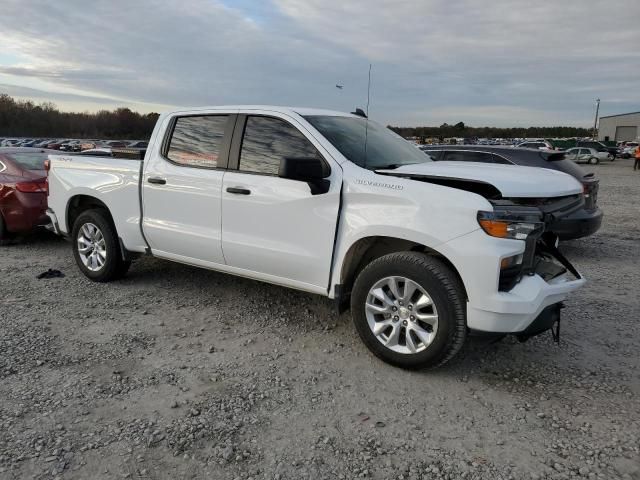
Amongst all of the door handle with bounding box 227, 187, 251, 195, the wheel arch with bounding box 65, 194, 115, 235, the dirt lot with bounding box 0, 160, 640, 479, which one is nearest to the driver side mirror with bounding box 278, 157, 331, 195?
the door handle with bounding box 227, 187, 251, 195

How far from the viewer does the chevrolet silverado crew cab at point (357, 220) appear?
11.3 ft

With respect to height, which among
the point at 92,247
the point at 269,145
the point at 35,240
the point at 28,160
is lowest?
the point at 35,240

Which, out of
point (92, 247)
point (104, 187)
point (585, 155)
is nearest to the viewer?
point (104, 187)

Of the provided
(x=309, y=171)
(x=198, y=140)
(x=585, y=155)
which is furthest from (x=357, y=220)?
(x=585, y=155)

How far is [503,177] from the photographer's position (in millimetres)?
3920

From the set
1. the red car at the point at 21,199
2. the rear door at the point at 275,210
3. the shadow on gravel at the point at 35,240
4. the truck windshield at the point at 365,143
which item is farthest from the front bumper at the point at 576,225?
the shadow on gravel at the point at 35,240

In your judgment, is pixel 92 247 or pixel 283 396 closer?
pixel 283 396

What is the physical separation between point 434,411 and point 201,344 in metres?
1.97

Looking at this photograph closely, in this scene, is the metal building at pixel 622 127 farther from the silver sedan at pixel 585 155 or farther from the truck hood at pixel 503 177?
the truck hood at pixel 503 177

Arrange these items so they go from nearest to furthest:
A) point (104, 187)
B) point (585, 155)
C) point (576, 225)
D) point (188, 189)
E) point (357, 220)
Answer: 1. point (357, 220)
2. point (188, 189)
3. point (104, 187)
4. point (576, 225)
5. point (585, 155)

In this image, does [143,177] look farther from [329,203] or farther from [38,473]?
[38,473]

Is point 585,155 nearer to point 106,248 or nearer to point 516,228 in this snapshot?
point 106,248

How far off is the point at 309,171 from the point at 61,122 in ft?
304

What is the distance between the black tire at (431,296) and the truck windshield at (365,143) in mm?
912
